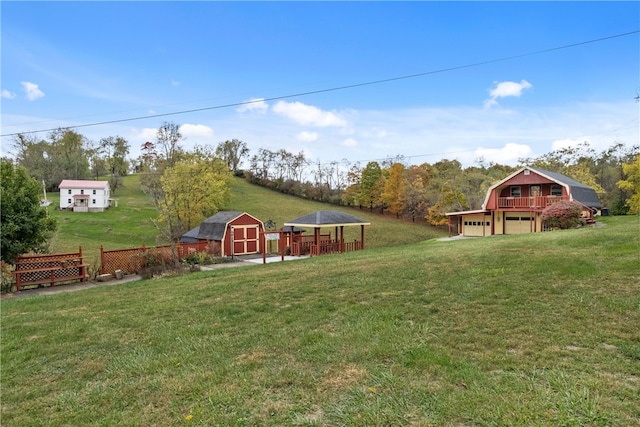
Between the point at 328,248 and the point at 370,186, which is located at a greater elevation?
the point at 370,186

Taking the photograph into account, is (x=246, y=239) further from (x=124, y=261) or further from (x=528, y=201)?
(x=528, y=201)

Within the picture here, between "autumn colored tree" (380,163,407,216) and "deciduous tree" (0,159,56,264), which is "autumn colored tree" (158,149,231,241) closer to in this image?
"deciduous tree" (0,159,56,264)

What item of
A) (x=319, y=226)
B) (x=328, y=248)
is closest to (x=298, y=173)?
(x=328, y=248)

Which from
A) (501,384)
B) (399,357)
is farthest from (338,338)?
(501,384)

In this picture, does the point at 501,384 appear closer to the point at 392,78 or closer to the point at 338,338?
the point at 338,338

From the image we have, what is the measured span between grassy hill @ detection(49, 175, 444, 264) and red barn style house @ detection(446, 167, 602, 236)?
33.1 ft

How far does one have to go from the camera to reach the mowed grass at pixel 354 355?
283 centimetres

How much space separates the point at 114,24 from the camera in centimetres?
1254

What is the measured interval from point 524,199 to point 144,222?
3535 centimetres

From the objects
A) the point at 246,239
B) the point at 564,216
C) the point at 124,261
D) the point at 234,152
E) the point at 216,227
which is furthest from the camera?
the point at 234,152

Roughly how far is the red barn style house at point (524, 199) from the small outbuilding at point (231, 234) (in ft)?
57.2

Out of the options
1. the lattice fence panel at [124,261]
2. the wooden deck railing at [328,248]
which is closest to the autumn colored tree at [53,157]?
the lattice fence panel at [124,261]

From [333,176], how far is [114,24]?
48175 mm

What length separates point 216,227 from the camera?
2262 cm
